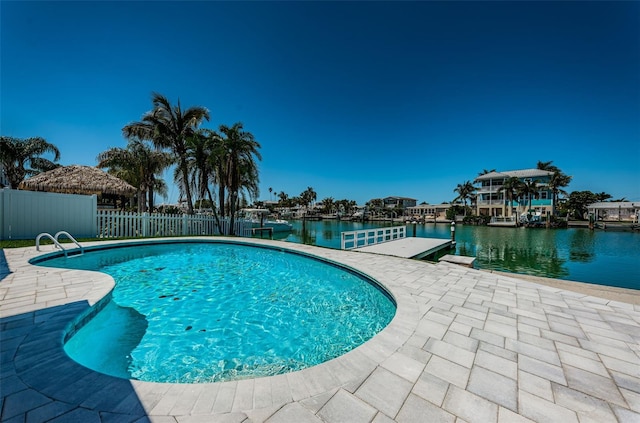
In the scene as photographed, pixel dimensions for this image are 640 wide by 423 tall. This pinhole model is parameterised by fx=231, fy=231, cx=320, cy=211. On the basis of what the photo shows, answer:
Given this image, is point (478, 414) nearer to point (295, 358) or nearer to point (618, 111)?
point (295, 358)

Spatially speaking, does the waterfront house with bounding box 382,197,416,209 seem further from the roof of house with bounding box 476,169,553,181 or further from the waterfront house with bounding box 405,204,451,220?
the roof of house with bounding box 476,169,553,181

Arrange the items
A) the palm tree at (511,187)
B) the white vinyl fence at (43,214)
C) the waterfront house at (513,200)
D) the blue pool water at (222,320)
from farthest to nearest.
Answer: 1. the waterfront house at (513,200)
2. the palm tree at (511,187)
3. the white vinyl fence at (43,214)
4. the blue pool water at (222,320)

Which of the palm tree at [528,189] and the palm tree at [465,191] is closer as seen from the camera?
the palm tree at [528,189]

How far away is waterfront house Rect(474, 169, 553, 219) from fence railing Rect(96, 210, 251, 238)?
141 ft

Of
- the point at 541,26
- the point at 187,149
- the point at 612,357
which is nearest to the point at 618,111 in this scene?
the point at 541,26

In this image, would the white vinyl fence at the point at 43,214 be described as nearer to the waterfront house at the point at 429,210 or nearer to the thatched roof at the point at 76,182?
the thatched roof at the point at 76,182

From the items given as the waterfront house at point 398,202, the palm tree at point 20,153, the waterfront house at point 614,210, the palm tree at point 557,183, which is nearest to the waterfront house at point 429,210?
the waterfront house at point 398,202

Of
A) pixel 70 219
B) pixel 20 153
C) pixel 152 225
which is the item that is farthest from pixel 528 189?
pixel 20 153

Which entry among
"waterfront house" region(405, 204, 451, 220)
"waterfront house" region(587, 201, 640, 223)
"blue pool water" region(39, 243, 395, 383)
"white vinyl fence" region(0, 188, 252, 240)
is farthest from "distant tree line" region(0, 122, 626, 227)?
"waterfront house" region(587, 201, 640, 223)

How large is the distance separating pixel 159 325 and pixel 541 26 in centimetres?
1508

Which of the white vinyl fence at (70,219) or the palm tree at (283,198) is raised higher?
the palm tree at (283,198)

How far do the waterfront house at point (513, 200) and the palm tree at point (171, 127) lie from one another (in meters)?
44.3

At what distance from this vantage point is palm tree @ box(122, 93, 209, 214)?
45.3ft

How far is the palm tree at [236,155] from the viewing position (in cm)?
1352
